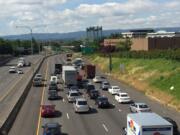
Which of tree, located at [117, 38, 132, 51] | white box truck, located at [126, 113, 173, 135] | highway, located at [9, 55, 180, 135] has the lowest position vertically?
highway, located at [9, 55, 180, 135]

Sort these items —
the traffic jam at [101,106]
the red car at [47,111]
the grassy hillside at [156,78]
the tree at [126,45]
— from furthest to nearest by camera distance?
1. the tree at [126,45]
2. the grassy hillside at [156,78]
3. the red car at [47,111]
4. the traffic jam at [101,106]

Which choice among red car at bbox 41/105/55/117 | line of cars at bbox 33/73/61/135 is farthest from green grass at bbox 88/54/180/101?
red car at bbox 41/105/55/117

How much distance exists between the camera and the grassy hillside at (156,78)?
58.6m

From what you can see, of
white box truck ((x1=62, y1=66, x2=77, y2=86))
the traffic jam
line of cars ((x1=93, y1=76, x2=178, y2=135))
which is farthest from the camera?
white box truck ((x1=62, y1=66, x2=77, y2=86))

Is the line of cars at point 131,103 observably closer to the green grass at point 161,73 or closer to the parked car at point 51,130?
the green grass at point 161,73

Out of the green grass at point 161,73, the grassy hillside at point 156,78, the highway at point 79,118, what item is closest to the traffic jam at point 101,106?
the highway at point 79,118

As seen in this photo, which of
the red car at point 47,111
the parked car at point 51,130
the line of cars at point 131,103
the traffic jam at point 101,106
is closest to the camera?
the traffic jam at point 101,106

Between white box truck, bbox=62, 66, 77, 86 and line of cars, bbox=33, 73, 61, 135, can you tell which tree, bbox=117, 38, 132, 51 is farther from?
white box truck, bbox=62, 66, 77, 86

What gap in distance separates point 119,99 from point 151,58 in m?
44.1

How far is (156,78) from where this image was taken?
238 feet

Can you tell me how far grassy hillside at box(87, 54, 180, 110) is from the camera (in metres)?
58.6

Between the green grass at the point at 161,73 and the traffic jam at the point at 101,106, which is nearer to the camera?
the traffic jam at the point at 101,106

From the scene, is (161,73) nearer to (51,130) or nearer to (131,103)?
(131,103)

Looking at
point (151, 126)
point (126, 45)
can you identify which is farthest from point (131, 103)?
point (126, 45)
